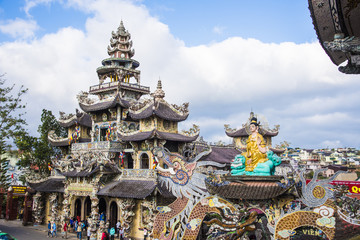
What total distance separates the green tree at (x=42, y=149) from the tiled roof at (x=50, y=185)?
3.12 metres

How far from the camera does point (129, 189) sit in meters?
23.2

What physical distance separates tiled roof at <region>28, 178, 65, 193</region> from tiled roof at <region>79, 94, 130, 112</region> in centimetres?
624

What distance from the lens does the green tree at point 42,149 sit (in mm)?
33469

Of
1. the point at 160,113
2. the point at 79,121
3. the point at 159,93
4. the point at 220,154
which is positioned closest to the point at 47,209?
the point at 79,121

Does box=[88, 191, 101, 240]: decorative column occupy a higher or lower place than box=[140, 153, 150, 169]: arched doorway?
lower

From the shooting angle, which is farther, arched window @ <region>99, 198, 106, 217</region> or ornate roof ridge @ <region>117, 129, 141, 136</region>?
arched window @ <region>99, 198, 106, 217</region>

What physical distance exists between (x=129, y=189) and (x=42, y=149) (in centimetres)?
1457

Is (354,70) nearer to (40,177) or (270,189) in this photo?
(270,189)

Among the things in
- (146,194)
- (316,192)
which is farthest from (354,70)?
(146,194)

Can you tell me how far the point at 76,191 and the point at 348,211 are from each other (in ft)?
64.7

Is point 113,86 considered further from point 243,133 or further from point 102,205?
point 243,133

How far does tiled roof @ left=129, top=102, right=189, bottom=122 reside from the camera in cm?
2510

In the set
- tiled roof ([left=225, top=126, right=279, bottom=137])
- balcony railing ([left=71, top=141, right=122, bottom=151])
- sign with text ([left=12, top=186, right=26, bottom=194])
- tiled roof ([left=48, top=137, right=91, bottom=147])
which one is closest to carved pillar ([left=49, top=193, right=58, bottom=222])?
balcony railing ([left=71, top=141, right=122, bottom=151])

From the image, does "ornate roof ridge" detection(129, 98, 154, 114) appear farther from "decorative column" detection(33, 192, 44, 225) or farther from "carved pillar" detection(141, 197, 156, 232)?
"decorative column" detection(33, 192, 44, 225)
